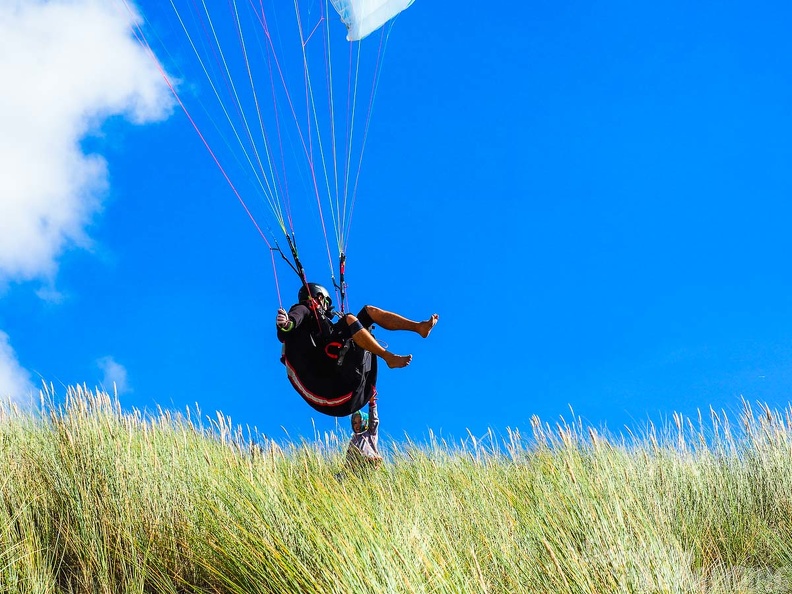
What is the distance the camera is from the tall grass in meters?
2.74

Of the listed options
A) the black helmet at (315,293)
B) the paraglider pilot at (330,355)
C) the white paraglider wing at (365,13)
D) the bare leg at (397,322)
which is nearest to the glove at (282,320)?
the paraglider pilot at (330,355)

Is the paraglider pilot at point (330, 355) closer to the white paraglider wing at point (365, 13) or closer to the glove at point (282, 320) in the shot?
the glove at point (282, 320)

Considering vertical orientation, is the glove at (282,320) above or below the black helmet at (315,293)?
below

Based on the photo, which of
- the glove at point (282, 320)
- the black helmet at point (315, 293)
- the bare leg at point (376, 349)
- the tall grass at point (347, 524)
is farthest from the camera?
the black helmet at point (315, 293)

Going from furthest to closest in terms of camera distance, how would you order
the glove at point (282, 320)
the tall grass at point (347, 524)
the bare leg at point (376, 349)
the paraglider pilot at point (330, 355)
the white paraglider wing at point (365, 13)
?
the white paraglider wing at point (365, 13)
the paraglider pilot at point (330, 355)
the bare leg at point (376, 349)
the glove at point (282, 320)
the tall grass at point (347, 524)

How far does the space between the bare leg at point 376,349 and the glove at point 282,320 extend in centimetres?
50

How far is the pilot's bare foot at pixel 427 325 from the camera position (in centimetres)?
471

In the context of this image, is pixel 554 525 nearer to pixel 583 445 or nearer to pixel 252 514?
pixel 252 514

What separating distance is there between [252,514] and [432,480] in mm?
2204

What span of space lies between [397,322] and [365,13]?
295 centimetres

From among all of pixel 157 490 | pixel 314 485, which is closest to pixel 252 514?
pixel 314 485

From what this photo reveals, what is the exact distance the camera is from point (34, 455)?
378 centimetres

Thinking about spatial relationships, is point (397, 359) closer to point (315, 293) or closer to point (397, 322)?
point (397, 322)

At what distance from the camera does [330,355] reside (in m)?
4.91
